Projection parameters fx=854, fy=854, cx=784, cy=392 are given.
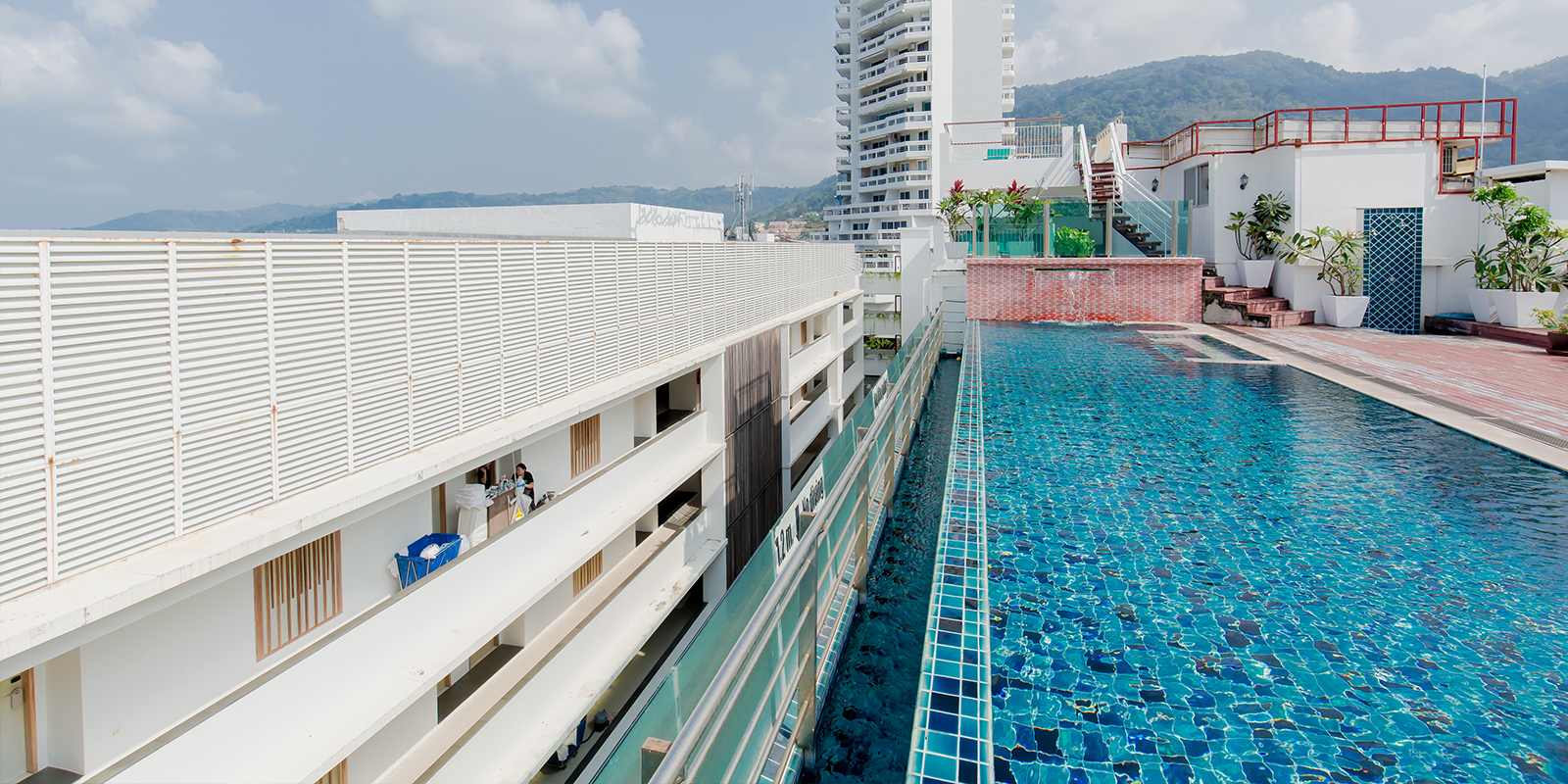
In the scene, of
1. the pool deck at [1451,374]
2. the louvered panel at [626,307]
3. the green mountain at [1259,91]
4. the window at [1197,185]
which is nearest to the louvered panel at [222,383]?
the louvered panel at [626,307]

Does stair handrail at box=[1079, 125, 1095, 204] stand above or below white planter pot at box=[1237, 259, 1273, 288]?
above

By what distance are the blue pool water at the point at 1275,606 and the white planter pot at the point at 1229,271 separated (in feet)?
42.0

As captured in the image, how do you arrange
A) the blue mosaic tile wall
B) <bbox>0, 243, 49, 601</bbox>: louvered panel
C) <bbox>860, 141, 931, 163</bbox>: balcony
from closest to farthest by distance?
the blue mosaic tile wall
<bbox>0, 243, 49, 601</bbox>: louvered panel
<bbox>860, 141, 931, 163</bbox>: balcony

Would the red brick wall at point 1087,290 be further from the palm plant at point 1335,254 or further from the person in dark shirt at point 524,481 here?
the person in dark shirt at point 524,481

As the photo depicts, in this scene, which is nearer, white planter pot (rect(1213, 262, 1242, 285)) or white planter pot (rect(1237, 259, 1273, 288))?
white planter pot (rect(1237, 259, 1273, 288))

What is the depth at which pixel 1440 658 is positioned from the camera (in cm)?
395

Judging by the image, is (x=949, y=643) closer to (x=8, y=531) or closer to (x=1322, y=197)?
(x=8, y=531)

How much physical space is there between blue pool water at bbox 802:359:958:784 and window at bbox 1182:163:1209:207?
18.0 m

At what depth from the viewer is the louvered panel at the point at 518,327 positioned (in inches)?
294

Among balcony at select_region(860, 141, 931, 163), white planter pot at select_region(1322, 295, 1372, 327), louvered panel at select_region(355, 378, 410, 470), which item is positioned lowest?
louvered panel at select_region(355, 378, 410, 470)

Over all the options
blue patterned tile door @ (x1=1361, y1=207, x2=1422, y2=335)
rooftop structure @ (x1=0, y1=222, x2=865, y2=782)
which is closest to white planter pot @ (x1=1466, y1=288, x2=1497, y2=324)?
blue patterned tile door @ (x1=1361, y1=207, x2=1422, y2=335)

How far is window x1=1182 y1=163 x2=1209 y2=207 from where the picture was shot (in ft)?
70.8

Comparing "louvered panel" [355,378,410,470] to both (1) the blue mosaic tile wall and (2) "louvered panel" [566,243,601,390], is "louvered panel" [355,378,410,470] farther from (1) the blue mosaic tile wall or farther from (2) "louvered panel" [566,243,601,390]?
(1) the blue mosaic tile wall

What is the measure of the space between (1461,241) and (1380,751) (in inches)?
794
